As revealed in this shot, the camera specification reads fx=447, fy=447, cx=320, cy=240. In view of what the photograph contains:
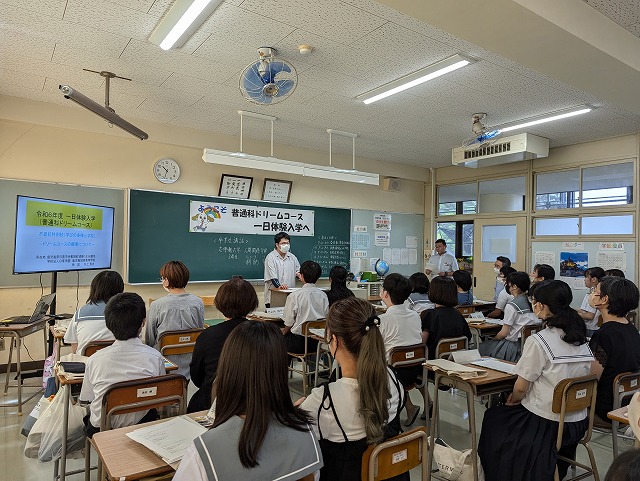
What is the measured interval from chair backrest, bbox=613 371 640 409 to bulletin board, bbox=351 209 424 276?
16.3ft

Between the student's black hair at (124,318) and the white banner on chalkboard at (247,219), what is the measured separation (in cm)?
377

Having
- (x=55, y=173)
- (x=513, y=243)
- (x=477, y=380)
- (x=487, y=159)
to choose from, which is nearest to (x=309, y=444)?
(x=477, y=380)

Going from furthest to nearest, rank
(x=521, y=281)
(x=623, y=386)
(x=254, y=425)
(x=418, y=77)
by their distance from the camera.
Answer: (x=521, y=281) < (x=418, y=77) < (x=623, y=386) < (x=254, y=425)

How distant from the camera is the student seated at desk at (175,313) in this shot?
3131 mm

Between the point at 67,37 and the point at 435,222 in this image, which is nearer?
the point at 67,37

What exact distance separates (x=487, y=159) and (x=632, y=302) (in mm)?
3552

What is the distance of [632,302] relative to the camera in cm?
264

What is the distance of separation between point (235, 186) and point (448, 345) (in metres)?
3.81

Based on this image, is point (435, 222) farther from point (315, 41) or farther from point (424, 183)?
point (315, 41)

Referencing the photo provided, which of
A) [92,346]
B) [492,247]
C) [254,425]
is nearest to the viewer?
[254,425]

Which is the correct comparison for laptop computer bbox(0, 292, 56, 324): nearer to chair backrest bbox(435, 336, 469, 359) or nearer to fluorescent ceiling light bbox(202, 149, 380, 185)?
fluorescent ceiling light bbox(202, 149, 380, 185)

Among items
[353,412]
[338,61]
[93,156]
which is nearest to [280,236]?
[93,156]

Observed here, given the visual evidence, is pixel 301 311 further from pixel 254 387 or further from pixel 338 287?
pixel 254 387

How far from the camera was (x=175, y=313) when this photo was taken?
316 centimetres
